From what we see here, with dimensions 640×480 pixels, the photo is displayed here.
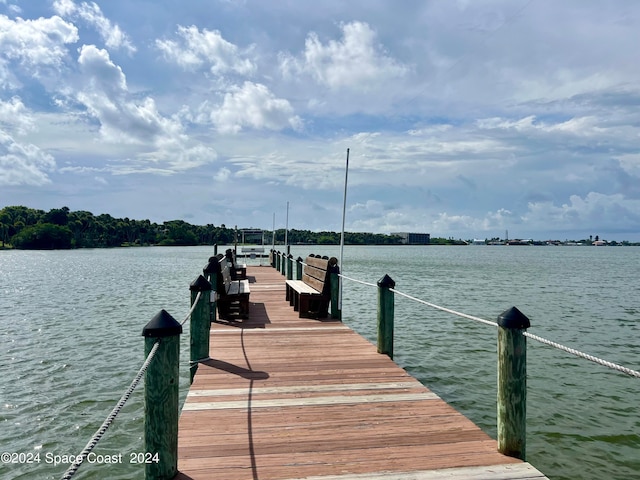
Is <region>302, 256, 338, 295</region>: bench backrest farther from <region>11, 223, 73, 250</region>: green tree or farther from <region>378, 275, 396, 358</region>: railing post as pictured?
<region>11, 223, 73, 250</region>: green tree

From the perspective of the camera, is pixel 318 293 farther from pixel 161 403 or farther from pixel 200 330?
pixel 161 403

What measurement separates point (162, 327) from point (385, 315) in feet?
14.5

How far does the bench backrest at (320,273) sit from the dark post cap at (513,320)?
6.01 m

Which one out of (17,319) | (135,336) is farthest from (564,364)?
(17,319)

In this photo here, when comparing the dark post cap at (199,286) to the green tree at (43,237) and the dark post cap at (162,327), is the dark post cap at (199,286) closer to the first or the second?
the dark post cap at (162,327)

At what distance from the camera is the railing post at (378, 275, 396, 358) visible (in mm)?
7410

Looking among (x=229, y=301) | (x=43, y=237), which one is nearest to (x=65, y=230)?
(x=43, y=237)

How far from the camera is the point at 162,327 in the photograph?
12.0 ft

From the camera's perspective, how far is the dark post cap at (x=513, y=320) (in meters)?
3.94

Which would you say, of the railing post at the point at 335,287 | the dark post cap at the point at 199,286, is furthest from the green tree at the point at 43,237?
the dark post cap at the point at 199,286

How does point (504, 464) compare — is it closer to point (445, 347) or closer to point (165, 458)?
point (165, 458)

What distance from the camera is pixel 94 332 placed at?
50.5ft

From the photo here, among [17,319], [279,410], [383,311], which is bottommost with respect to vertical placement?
[17,319]

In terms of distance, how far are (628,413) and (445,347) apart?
518 cm
